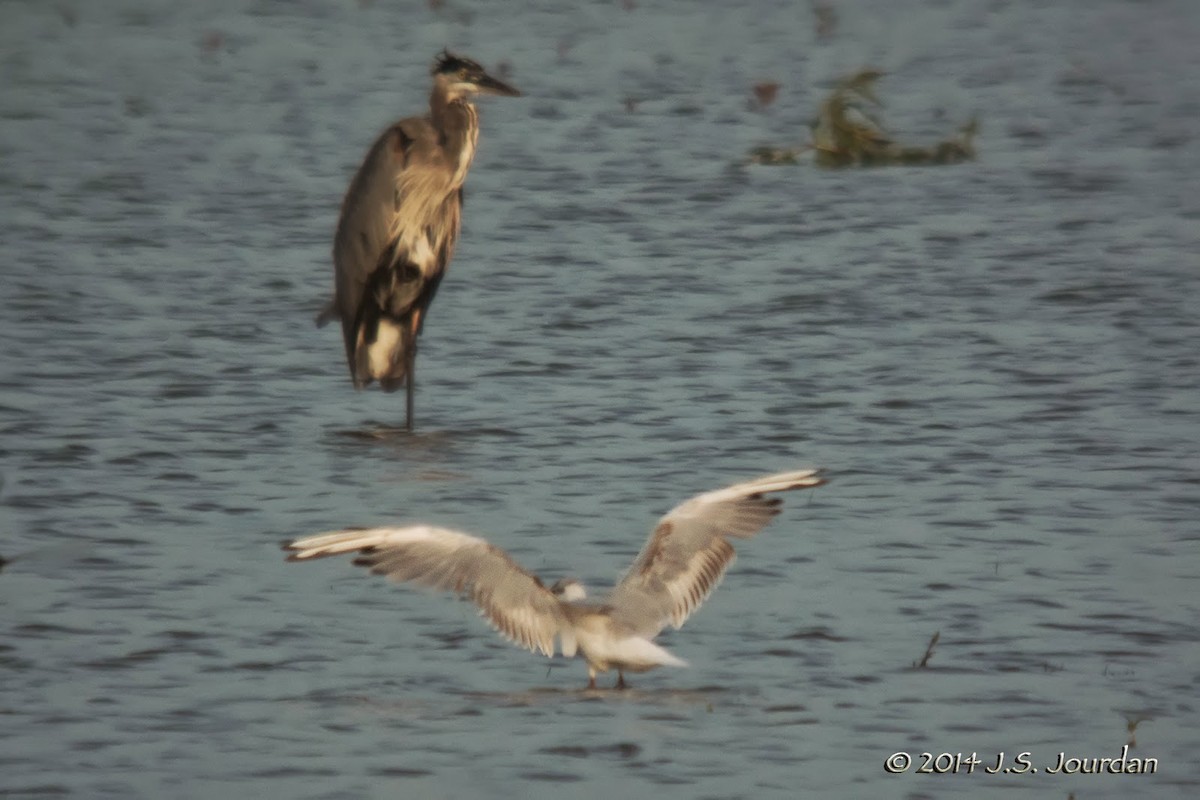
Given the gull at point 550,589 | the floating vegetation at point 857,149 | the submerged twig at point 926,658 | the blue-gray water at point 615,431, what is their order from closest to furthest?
the blue-gray water at point 615,431 → the gull at point 550,589 → the submerged twig at point 926,658 → the floating vegetation at point 857,149

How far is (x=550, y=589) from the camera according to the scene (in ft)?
20.8

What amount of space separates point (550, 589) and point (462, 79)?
440 centimetres

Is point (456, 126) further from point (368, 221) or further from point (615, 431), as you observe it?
point (615, 431)

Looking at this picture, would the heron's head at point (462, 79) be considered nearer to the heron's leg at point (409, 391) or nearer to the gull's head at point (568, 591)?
the heron's leg at point (409, 391)

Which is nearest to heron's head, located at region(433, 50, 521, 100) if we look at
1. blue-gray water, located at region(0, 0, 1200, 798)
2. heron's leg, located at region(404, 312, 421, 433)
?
heron's leg, located at region(404, 312, 421, 433)

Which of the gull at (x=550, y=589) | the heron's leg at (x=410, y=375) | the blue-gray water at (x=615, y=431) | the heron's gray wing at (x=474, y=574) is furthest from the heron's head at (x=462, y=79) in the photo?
the heron's gray wing at (x=474, y=574)

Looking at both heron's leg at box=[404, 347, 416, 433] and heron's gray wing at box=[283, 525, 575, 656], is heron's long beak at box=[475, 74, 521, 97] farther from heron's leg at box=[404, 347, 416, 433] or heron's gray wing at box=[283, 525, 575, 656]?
heron's gray wing at box=[283, 525, 575, 656]

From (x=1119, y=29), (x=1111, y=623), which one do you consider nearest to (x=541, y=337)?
(x=1111, y=623)

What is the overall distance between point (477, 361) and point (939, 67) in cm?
905

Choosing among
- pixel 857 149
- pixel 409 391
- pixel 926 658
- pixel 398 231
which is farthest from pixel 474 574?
pixel 857 149

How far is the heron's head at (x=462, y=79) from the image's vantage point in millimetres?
10367

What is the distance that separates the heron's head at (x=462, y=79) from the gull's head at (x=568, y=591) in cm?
431

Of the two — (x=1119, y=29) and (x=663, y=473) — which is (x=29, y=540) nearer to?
(x=663, y=473)

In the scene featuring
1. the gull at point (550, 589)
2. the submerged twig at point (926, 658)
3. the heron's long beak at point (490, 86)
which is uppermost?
the heron's long beak at point (490, 86)
